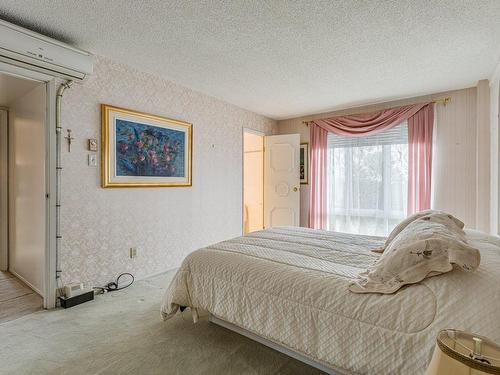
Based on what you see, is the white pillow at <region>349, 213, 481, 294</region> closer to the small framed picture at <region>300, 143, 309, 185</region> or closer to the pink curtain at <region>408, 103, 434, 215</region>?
the pink curtain at <region>408, 103, 434, 215</region>

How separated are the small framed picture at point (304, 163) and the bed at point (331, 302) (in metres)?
2.99

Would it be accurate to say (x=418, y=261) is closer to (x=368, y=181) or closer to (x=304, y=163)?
(x=368, y=181)

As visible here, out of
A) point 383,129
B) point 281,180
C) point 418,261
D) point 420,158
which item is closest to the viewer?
point 418,261

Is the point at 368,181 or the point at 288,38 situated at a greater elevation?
the point at 288,38

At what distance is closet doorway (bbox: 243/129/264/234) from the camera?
534cm

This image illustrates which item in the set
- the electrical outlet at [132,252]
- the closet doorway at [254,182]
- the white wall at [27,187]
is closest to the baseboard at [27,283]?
the white wall at [27,187]

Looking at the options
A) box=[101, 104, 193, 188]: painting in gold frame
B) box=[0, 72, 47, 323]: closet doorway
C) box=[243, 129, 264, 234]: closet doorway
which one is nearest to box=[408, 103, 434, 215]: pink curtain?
box=[243, 129, 264, 234]: closet doorway

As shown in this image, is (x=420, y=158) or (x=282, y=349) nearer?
(x=282, y=349)

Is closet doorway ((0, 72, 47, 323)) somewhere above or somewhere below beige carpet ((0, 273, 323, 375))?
above

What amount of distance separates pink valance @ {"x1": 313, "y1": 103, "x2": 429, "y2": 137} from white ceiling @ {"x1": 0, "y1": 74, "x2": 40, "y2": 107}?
13.1 feet

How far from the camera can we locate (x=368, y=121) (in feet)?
14.1

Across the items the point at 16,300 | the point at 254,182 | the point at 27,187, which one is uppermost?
the point at 254,182

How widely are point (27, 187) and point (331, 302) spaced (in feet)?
10.5

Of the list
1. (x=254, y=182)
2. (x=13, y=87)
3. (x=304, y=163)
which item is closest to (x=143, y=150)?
(x=13, y=87)
